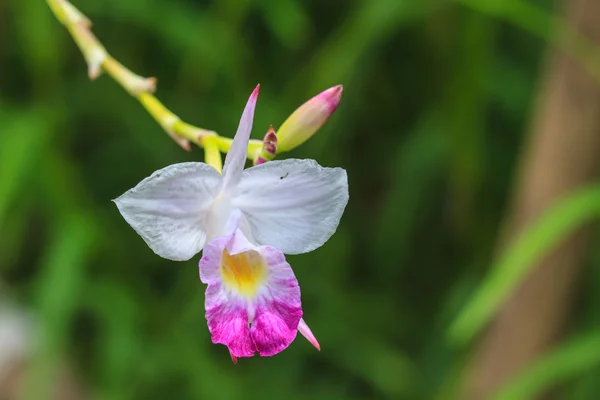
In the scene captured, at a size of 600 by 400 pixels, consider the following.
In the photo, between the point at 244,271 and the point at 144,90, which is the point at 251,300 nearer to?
the point at 244,271

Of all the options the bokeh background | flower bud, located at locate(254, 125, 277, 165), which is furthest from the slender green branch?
the bokeh background

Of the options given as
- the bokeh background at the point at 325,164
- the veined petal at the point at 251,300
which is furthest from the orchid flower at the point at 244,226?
the bokeh background at the point at 325,164

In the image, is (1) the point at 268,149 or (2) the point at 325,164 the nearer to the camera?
(1) the point at 268,149

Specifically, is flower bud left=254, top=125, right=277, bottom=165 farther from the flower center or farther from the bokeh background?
→ the bokeh background

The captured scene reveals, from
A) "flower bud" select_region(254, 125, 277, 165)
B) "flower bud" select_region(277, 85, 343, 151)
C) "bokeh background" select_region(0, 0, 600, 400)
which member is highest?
"flower bud" select_region(277, 85, 343, 151)

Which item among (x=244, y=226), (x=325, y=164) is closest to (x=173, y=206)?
(x=244, y=226)

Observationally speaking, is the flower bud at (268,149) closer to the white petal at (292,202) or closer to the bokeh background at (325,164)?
the white petal at (292,202)
